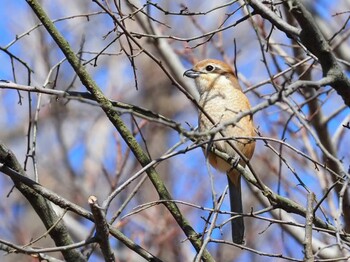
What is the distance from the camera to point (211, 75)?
5.00 meters

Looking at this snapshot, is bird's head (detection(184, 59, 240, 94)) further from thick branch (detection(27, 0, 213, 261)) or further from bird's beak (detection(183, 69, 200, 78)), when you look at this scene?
thick branch (detection(27, 0, 213, 261))

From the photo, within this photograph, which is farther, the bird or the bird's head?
the bird's head

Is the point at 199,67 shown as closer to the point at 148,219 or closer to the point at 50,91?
the point at 50,91

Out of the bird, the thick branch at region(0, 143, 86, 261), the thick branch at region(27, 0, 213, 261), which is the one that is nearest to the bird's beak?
the bird

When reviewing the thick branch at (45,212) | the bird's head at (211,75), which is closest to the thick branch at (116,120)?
the thick branch at (45,212)

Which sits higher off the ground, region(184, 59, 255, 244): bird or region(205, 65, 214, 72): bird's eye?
region(205, 65, 214, 72): bird's eye

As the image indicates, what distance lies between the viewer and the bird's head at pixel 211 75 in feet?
16.1

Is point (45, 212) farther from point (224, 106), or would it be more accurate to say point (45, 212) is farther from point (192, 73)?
point (192, 73)

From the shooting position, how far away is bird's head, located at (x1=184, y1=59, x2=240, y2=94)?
4.90m

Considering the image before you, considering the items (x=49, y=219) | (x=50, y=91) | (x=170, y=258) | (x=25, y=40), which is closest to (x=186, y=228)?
(x=49, y=219)

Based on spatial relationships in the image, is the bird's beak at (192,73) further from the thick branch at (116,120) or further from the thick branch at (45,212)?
the thick branch at (45,212)

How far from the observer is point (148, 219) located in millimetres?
8133

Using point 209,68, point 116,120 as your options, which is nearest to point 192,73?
point 209,68

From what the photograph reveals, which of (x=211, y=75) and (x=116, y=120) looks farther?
(x=211, y=75)
